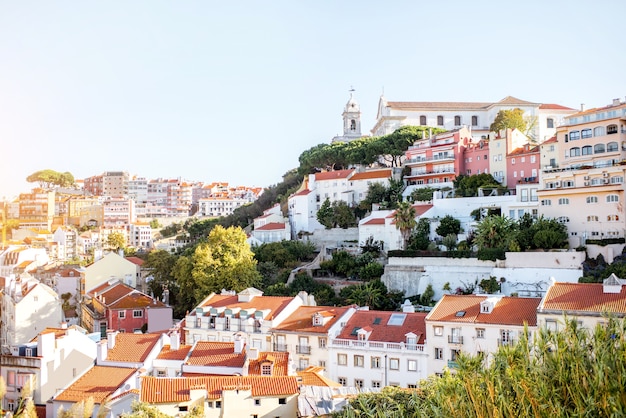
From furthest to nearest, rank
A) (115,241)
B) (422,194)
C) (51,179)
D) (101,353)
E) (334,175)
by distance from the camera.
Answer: (51,179), (115,241), (334,175), (422,194), (101,353)

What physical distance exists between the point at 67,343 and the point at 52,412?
4143 mm

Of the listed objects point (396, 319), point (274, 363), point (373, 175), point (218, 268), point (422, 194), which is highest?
point (373, 175)

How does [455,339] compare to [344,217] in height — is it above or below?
below

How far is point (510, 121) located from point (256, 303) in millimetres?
45674

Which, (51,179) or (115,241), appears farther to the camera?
(51,179)

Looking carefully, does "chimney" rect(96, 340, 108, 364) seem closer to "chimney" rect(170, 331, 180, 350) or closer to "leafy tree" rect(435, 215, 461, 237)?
"chimney" rect(170, 331, 180, 350)

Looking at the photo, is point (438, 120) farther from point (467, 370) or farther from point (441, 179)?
point (467, 370)

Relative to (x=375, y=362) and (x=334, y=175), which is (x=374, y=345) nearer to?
(x=375, y=362)

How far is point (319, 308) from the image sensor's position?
41.1 meters

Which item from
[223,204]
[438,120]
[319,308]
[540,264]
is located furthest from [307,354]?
[223,204]

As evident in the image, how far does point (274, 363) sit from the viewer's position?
3186 cm

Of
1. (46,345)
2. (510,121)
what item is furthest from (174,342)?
(510,121)

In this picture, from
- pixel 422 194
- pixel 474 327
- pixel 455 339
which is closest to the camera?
pixel 474 327

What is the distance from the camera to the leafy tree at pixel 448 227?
55.5 metres
